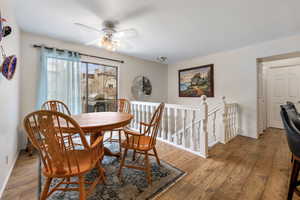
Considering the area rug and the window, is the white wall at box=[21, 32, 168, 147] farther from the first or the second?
the area rug

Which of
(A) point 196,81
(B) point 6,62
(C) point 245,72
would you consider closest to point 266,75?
(C) point 245,72

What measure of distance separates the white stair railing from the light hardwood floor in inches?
9.0

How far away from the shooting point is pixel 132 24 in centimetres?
224

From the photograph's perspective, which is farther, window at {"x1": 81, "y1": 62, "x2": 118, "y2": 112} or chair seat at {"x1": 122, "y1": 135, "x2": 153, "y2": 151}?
window at {"x1": 81, "y1": 62, "x2": 118, "y2": 112}

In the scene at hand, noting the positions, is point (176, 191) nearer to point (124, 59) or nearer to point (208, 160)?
point (208, 160)

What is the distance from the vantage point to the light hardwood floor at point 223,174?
Answer: 1.38m

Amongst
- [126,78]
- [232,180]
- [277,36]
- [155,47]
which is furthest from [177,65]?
[232,180]

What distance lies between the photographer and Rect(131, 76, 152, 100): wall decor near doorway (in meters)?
4.21

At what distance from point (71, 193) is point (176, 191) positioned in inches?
44.8

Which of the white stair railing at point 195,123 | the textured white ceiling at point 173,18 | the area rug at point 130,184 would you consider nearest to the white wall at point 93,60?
the textured white ceiling at point 173,18

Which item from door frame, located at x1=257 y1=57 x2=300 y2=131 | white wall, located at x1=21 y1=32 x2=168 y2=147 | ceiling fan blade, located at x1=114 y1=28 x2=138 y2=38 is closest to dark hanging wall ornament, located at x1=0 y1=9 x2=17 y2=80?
white wall, located at x1=21 y1=32 x2=168 y2=147

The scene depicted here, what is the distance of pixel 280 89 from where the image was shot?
391 cm

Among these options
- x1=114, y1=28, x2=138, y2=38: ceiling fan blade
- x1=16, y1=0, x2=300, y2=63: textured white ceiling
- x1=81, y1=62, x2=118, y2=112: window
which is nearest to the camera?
x1=16, y1=0, x2=300, y2=63: textured white ceiling

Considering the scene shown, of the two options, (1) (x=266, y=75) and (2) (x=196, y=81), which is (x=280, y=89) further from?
(2) (x=196, y=81)
